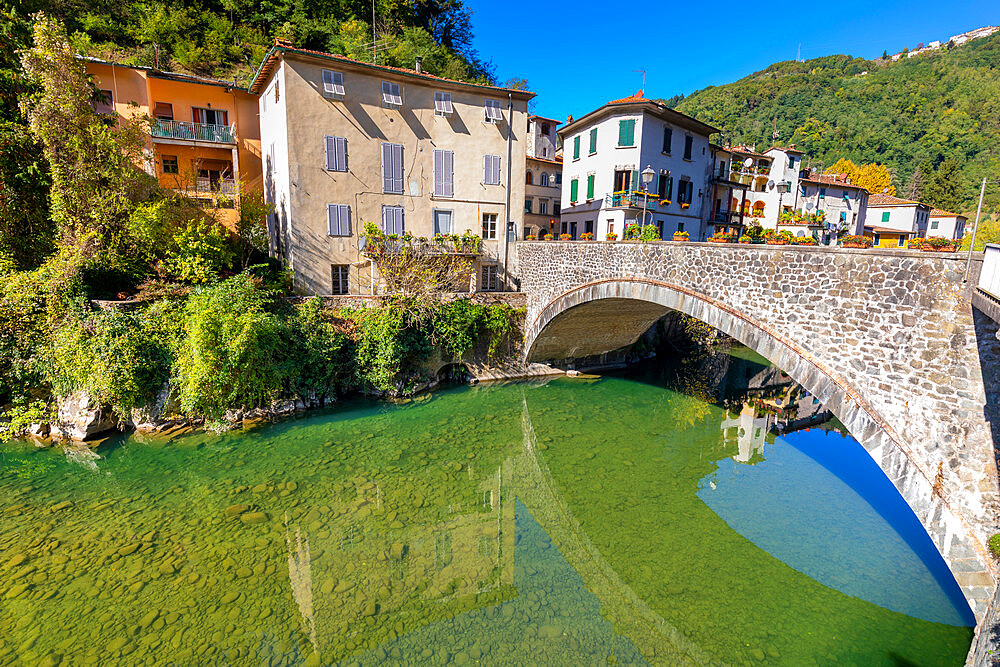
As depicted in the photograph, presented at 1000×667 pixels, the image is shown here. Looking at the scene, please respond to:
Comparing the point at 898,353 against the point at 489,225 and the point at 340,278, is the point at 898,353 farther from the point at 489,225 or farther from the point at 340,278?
the point at 340,278

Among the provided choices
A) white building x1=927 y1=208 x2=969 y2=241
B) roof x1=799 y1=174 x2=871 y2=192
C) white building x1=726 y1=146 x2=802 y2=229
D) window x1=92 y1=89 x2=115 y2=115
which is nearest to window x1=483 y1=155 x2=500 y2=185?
window x1=92 y1=89 x2=115 y2=115

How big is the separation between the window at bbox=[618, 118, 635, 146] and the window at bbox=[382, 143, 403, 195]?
11888 millimetres

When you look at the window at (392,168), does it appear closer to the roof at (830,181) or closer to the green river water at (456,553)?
the green river water at (456,553)

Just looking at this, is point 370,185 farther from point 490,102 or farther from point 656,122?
point 656,122

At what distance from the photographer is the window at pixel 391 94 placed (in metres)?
19.5

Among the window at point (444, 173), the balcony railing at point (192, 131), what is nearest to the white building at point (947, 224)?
the window at point (444, 173)

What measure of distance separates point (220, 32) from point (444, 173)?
19.2m

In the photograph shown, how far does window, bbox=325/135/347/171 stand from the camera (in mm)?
18909

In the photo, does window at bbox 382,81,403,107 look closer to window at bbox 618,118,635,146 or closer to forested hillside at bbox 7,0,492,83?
forested hillside at bbox 7,0,492,83

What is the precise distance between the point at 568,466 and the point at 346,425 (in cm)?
736

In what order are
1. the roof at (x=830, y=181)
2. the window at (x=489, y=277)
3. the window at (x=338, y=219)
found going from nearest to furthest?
the window at (x=338, y=219), the window at (x=489, y=277), the roof at (x=830, y=181)

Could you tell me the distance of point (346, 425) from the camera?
15.4 m

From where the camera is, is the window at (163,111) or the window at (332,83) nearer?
the window at (332,83)

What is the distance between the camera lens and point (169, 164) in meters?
21.4
